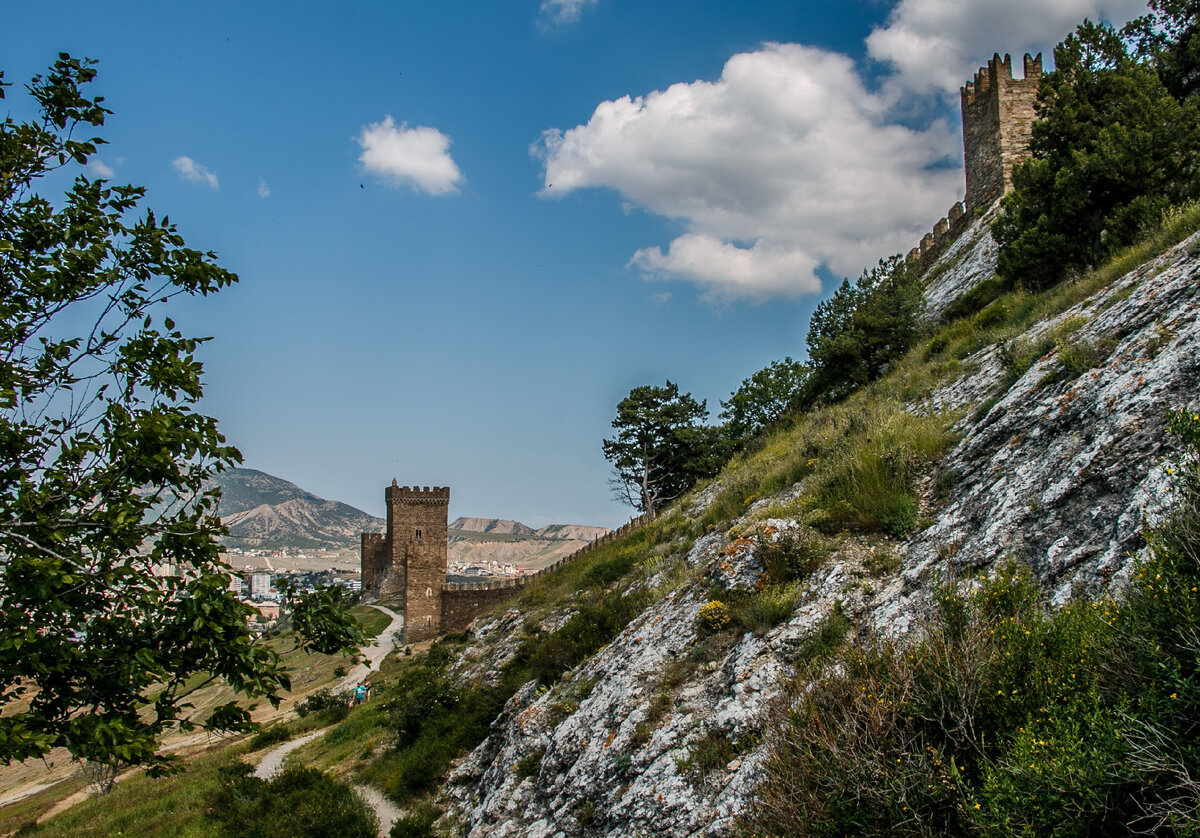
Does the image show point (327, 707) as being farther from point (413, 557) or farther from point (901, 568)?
point (901, 568)

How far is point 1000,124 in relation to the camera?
1277 inches

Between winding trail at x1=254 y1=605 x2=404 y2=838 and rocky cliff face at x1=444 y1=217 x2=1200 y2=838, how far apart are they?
9.60 feet

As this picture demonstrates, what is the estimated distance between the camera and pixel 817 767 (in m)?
4.54

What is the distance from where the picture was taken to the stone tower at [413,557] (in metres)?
47.9

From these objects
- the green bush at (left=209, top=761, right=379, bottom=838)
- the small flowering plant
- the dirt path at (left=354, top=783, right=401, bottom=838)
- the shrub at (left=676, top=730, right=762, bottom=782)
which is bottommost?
the dirt path at (left=354, top=783, right=401, bottom=838)

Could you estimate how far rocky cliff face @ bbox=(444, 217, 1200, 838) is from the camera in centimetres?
604

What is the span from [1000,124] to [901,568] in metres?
32.9

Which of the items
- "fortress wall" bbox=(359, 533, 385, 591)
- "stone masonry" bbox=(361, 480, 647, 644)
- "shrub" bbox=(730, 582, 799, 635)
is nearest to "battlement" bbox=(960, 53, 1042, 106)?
"stone masonry" bbox=(361, 480, 647, 644)

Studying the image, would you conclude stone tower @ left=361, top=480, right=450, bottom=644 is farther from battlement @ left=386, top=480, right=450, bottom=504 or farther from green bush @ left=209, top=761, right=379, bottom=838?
green bush @ left=209, top=761, right=379, bottom=838


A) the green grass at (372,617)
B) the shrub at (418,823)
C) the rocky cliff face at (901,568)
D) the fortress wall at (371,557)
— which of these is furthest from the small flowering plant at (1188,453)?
the fortress wall at (371,557)

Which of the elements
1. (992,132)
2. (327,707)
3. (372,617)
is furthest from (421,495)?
(992,132)

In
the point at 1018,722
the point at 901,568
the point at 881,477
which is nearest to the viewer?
the point at 1018,722

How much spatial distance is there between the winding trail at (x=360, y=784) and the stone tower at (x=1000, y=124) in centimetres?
3308

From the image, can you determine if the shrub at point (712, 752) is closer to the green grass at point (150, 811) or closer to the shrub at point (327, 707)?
the green grass at point (150, 811)
